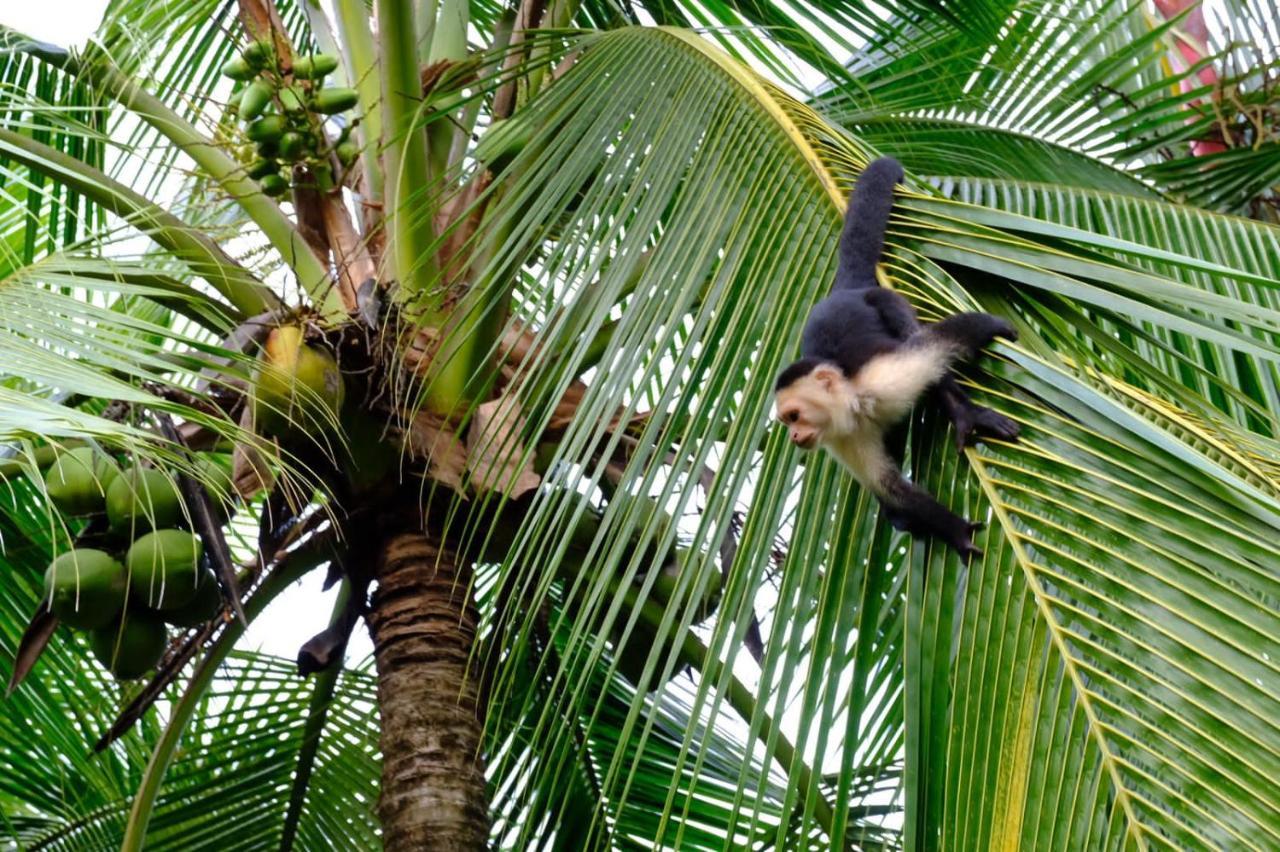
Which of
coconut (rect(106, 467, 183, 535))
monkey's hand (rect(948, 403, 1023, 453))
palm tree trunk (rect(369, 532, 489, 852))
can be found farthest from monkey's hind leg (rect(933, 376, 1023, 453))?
coconut (rect(106, 467, 183, 535))

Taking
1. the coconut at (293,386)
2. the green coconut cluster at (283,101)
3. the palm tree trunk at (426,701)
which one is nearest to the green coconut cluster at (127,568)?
Result: the coconut at (293,386)

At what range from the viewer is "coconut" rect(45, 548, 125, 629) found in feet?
9.50

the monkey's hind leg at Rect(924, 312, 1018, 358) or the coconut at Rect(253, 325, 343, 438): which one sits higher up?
the coconut at Rect(253, 325, 343, 438)

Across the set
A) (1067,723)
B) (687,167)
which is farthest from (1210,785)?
(687,167)

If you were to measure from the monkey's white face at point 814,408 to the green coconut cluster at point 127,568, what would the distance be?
Answer: 132cm

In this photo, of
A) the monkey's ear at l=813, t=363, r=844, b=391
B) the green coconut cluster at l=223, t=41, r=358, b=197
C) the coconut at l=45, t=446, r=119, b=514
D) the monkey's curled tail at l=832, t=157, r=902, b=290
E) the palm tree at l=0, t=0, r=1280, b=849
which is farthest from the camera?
the green coconut cluster at l=223, t=41, r=358, b=197

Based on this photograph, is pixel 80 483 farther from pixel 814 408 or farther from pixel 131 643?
pixel 814 408

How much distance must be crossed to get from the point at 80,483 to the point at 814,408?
1.70 m

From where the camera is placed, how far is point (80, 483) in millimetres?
2982

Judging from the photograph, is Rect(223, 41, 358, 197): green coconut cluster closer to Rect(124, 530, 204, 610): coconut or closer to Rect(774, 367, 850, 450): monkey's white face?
Rect(124, 530, 204, 610): coconut

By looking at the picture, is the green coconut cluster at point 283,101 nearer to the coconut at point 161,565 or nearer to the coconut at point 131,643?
the coconut at point 161,565

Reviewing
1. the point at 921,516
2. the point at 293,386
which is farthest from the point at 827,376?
the point at 293,386

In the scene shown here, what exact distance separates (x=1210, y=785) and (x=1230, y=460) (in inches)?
28.8

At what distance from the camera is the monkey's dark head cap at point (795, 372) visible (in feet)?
6.98
